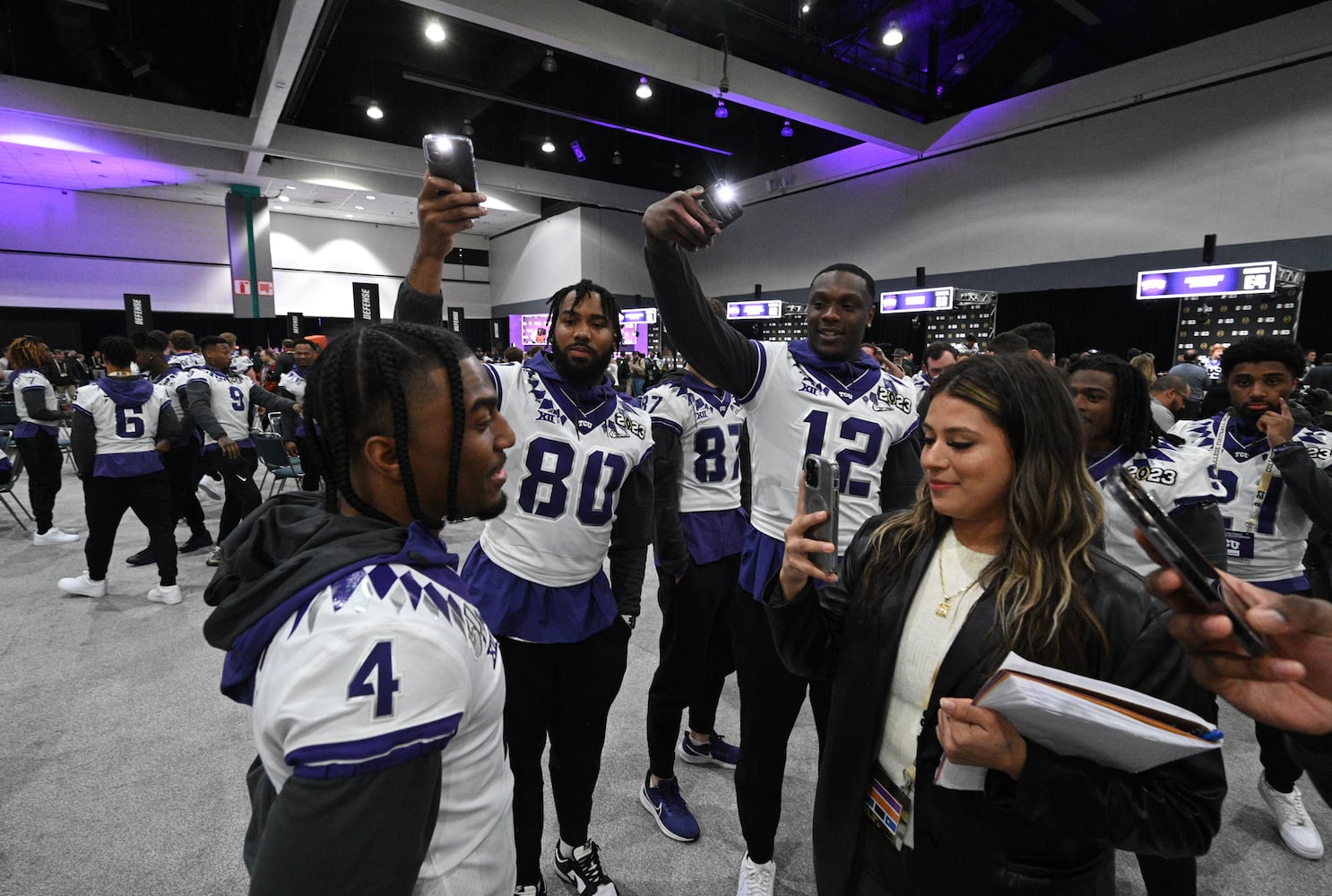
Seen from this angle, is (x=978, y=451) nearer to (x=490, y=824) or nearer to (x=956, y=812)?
(x=956, y=812)

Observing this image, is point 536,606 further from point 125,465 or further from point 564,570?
point 125,465

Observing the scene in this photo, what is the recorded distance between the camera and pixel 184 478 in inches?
201

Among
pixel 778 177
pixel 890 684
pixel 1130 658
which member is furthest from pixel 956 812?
pixel 778 177

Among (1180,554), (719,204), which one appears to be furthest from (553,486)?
(1180,554)

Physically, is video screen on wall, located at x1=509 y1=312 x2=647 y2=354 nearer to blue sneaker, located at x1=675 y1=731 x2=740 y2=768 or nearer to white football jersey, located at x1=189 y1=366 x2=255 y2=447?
white football jersey, located at x1=189 y1=366 x2=255 y2=447

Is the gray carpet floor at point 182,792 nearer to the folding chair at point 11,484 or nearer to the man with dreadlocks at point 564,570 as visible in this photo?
the man with dreadlocks at point 564,570

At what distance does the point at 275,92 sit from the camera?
1007 centimetres

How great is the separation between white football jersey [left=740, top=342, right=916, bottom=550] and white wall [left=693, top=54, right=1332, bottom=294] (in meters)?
12.0

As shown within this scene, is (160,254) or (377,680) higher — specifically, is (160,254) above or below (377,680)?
above

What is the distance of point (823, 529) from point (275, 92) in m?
12.5

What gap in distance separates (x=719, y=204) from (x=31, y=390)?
6508 millimetres

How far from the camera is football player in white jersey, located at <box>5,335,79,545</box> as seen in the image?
527 centimetres

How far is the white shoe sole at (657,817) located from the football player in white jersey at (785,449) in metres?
0.33

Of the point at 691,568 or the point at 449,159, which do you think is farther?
the point at 691,568
